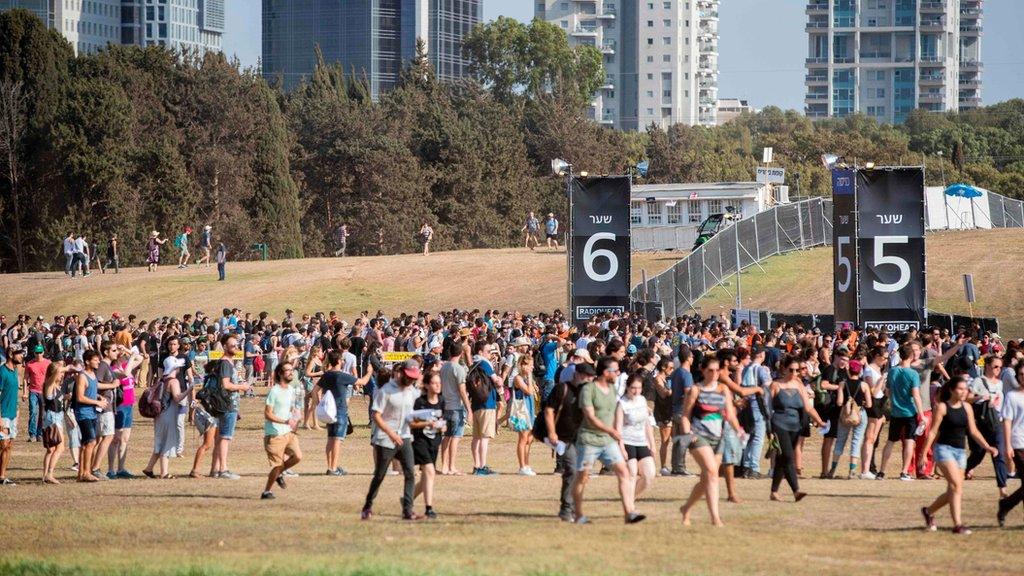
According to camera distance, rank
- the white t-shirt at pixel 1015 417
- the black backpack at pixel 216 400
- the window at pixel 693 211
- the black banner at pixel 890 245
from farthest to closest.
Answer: the window at pixel 693 211 < the black banner at pixel 890 245 < the black backpack at pixel 216 400 < the white t-shirt at pixel 1015 417

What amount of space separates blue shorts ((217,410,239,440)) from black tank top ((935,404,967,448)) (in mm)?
7798

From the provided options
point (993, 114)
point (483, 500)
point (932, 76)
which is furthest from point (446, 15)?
point (483, 500)

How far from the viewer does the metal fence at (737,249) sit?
42281mm

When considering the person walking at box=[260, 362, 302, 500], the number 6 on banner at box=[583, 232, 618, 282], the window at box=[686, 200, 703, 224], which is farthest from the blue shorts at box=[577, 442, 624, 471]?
the window at box=[686, 200, 703, 224]

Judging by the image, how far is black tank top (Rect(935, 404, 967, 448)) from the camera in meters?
13.1

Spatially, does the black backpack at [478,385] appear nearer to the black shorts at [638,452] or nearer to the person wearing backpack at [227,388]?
the person wearing backpack at [227,388]

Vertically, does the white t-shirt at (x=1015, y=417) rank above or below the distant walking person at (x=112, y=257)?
below

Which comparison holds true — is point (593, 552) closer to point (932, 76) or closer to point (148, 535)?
point (148, 535)

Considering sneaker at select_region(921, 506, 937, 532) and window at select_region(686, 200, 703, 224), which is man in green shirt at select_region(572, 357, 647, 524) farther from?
window at select_region(686, 200, 703, 224)

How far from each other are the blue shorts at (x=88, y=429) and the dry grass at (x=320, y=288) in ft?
100

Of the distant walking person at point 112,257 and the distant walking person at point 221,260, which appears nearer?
the distant walking person at point 221,260

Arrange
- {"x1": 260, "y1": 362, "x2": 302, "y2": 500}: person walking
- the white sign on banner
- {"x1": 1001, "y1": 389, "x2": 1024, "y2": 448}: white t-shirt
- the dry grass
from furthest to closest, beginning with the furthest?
the white sign on banner
the dry grass
{"x1": 260, "y1": 362, "x2": 302, "y2": 500}: person walking
{"x1": 1001, "y1": 389, "x2": 1024, "y2": 448}: white t-shirt

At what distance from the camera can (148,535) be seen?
1346 centimetres

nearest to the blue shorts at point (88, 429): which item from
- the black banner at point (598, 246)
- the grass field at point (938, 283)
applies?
the black banner at point (598, 246)
